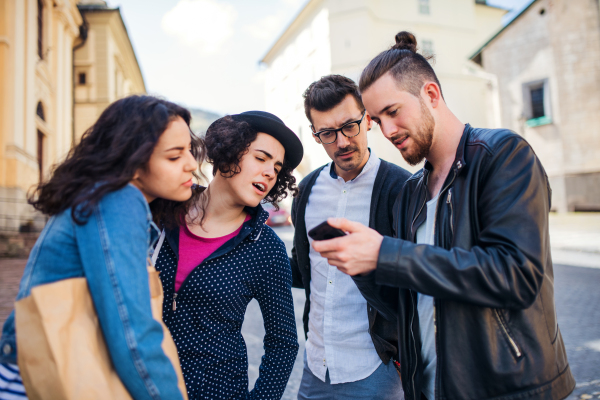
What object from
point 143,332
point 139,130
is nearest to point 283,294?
point 143,332

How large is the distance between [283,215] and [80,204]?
23.6m

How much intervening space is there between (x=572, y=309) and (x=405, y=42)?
5768 millimetres

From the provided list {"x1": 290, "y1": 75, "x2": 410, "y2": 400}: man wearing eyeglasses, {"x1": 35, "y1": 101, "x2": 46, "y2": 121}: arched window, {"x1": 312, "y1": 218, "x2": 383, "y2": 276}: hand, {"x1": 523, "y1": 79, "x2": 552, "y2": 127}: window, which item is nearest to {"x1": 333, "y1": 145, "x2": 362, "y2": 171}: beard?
{"x1": 290, "y1": 75, "x2": 410, "y2": 400}: man wearing eyeglasses

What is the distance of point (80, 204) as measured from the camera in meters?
1.21

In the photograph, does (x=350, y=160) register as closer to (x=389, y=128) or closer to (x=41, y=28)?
(x=389, y=128)

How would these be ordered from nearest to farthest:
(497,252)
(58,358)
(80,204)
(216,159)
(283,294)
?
(58,358) → (80,204) → (497,252) → (283,294) → (216,159)

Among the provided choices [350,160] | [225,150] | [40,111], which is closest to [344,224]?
[225,150]

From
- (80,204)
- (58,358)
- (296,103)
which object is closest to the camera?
(58,358)

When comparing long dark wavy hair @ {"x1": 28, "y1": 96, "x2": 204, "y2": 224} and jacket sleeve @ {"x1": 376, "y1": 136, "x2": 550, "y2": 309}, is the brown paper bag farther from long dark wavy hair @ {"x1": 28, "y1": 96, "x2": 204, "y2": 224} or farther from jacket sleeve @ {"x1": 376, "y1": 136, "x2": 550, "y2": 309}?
jacket sleeve @ {"x1": 376, "y1": 136, "x2": 550, "y2": 309}

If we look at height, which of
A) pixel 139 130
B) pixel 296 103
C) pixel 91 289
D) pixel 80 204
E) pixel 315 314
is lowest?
pixel 315 314

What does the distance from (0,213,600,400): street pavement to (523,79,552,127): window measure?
30.4 feet

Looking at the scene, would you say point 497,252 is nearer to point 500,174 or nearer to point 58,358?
point 500,174

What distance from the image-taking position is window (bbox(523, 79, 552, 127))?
19.8 meters

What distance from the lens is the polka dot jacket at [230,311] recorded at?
1722 millimetres
